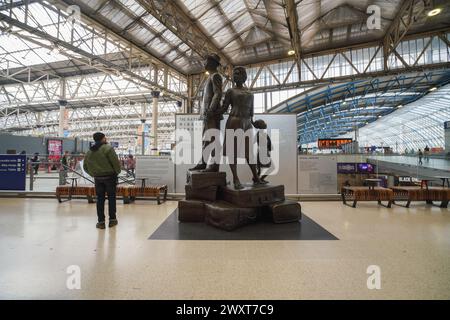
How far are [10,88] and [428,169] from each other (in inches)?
1197

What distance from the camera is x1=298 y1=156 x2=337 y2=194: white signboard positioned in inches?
249

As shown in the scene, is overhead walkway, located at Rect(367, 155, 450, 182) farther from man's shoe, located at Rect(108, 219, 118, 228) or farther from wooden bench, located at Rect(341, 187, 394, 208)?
man's shoe, located at Rect(108, 219, 118, 228)

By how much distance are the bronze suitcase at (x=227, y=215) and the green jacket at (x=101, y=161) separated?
175cm

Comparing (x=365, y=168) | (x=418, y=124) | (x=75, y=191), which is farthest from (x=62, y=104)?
(x=418, y=124)

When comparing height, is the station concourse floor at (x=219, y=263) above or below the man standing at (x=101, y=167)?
below

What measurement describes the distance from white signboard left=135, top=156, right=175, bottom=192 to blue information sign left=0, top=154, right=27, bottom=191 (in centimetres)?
358

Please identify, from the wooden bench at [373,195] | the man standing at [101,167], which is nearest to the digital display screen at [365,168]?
the wooden bench at [373,195]

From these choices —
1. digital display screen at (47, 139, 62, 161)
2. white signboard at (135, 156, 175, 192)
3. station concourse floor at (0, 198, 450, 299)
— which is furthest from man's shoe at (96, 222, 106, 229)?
digital display screen at (47, 139, 62, 161)

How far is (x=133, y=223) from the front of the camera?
12.6 feet

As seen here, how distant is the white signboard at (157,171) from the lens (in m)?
6.33

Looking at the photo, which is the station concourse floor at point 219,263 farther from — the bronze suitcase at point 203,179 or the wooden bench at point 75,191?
the wooden bench at point 75,191

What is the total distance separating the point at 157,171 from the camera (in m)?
6.34
